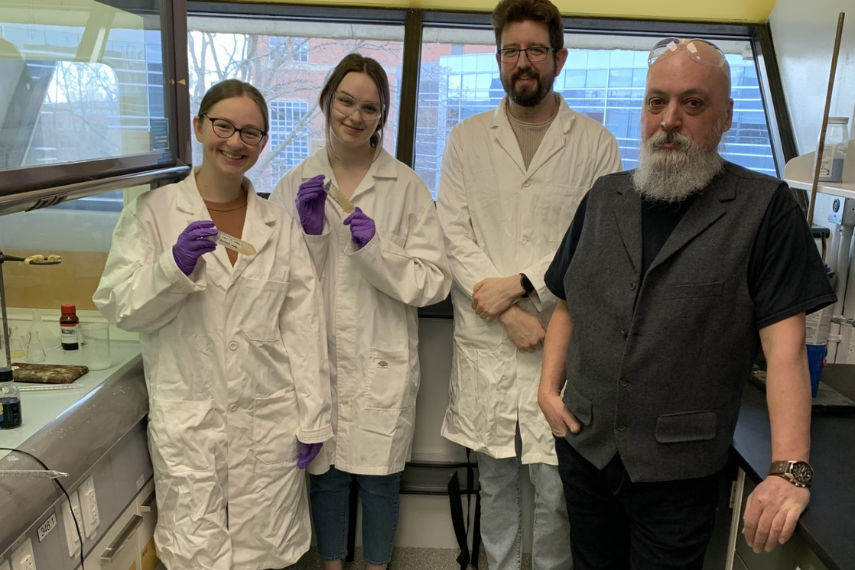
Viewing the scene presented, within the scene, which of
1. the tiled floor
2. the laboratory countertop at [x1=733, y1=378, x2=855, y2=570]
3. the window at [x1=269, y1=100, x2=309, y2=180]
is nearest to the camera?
the laboratory countertop at [x1=733, y1=378, x2=855, y2=570]

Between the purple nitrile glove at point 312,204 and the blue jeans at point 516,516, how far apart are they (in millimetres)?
880

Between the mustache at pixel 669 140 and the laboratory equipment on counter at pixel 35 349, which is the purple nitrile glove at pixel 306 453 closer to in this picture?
the laboratory equipment on counter at pixel 35 349

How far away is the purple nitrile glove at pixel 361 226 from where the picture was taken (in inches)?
66.5

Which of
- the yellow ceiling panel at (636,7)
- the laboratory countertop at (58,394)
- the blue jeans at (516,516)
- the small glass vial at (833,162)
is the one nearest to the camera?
the laboratory countertop at (58,394)

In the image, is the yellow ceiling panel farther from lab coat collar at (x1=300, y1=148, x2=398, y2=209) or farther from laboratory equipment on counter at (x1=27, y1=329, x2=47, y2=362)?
laboratory equipment on counter at (x1=27, y1=329, x2=47, y2=362)

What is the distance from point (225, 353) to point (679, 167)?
108cm

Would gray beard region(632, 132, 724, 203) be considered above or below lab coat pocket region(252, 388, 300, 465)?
above

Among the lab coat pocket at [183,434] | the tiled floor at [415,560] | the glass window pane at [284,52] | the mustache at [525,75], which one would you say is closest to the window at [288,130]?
the glass window pane at [284,52]

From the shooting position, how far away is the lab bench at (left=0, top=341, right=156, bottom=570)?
113cm

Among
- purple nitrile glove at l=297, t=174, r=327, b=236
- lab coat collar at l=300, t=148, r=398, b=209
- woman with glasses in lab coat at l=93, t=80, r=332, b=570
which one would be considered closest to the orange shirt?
woman with glasses in lab coat at l=93, t=80, r=332, b=570

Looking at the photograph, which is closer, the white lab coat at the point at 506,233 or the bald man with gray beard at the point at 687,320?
the bald man with gray beard at the point at 687,320

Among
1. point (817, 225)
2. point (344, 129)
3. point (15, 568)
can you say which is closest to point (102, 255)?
point (344, 129)

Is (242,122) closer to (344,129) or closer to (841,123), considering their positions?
(344,129)

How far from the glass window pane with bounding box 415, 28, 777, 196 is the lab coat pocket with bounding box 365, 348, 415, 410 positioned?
1031 mm
